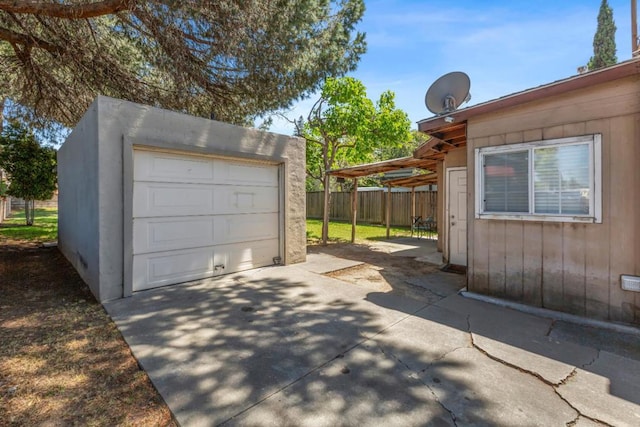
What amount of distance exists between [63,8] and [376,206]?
13.7 metres

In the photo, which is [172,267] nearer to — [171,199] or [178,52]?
[171,199]

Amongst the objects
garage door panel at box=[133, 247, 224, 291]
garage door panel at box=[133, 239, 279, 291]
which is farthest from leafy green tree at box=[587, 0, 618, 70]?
garage door panel at box=[133, 247, 224, 291]

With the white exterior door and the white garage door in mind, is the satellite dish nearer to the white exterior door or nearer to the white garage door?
the white exterior door

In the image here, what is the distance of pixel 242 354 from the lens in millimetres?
2684

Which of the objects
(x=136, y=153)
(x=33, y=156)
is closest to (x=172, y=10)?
(x=136, y=153)

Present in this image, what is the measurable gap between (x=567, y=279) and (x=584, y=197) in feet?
3.29

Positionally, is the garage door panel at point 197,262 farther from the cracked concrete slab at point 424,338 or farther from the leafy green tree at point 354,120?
the leafy green tree at point 354,120

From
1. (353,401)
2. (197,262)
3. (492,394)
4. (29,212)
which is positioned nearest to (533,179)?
(492,394)

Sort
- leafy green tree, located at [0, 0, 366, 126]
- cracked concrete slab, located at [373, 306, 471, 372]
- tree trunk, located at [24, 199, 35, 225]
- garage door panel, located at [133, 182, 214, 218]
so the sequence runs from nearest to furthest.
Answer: cracked concrete slab, located at [373, 306, 471, 372], garage door panel, located at [133, 182, 214, 218], leafy green tree, located at [0, 0, 366, 126], tree trunk, located at [24, 199, 35, 225]

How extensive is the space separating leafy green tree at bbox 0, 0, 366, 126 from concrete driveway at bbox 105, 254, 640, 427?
448 cm

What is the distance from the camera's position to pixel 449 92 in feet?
16.1

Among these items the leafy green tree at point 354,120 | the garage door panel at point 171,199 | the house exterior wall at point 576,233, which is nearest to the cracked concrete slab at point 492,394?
the house exterior wall at point 576,233

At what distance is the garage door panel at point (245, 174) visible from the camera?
529 cm

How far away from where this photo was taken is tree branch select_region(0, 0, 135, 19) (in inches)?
161
